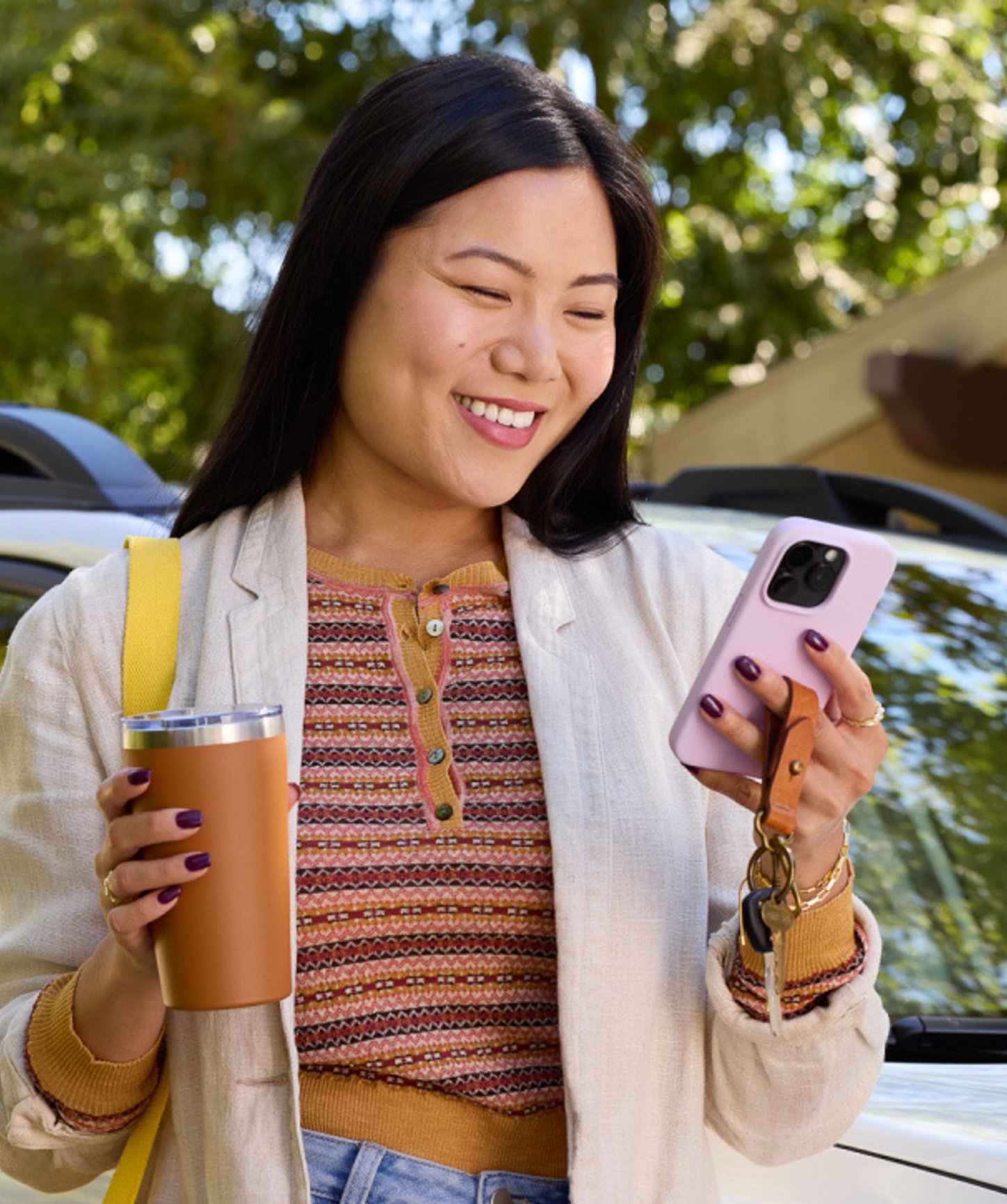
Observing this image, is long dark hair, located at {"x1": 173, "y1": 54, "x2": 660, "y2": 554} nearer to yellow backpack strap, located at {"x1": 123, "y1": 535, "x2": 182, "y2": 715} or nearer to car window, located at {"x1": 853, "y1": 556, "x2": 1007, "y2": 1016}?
yellow backpack strap, located at {"x1": 123, "y1": 535, "x2": 182, "y2": 715}

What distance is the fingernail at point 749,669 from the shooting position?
5.79 ft

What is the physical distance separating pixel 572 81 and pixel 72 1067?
1047 centimetres

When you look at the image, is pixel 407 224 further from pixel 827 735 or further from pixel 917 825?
pixel 917 825

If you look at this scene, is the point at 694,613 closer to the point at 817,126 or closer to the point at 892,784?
the point at 892,784

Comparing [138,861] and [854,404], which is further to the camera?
[854,404]

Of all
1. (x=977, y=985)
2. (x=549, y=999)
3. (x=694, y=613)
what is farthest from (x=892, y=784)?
(x=549, y=999)

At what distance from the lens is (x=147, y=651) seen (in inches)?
78.4

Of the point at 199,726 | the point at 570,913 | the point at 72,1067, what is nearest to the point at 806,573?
the point at 570,913

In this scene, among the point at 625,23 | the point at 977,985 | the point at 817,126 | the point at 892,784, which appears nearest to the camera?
the point at 977,985

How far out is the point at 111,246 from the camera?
12125 millimetres

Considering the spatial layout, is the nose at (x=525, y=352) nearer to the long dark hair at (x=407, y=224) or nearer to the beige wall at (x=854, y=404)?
the long dark hair at (x=407, y=224)

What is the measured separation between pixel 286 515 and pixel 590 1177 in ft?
2.56

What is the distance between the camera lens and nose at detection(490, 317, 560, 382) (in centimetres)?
199

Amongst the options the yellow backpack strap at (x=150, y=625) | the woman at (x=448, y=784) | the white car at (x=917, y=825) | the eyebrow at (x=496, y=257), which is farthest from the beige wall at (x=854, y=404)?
the yellow backpack strap at (x=150, y=625)
